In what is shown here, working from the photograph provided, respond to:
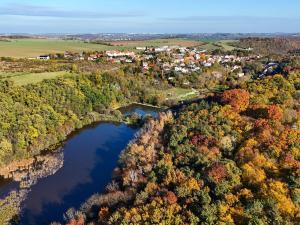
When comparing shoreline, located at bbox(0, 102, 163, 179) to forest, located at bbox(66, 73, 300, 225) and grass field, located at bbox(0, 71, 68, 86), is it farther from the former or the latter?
forest, located at bbox(66, 73, 300, 225)

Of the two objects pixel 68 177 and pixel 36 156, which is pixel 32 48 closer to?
pixel 36 156

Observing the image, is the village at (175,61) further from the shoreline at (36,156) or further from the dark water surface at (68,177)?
the dark water surface at (68,177)

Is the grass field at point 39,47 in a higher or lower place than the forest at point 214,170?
lower

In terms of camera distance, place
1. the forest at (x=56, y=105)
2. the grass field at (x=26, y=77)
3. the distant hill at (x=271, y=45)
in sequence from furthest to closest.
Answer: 1. the distant hill at (x=271, y=45)
2. the grass field at (x=26, y=77)
3. the forest at (x=56, y=105)

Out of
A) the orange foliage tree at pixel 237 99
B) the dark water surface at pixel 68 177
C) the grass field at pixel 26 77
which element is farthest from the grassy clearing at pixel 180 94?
the orange foliage tree at pixel 237 99

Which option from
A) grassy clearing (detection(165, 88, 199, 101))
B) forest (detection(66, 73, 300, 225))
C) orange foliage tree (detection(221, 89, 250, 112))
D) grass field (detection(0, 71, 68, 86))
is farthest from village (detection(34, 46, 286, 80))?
forest (detection(66, 73, 300, 225))

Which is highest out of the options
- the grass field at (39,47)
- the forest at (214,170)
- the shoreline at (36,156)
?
the forest at (214,170)
